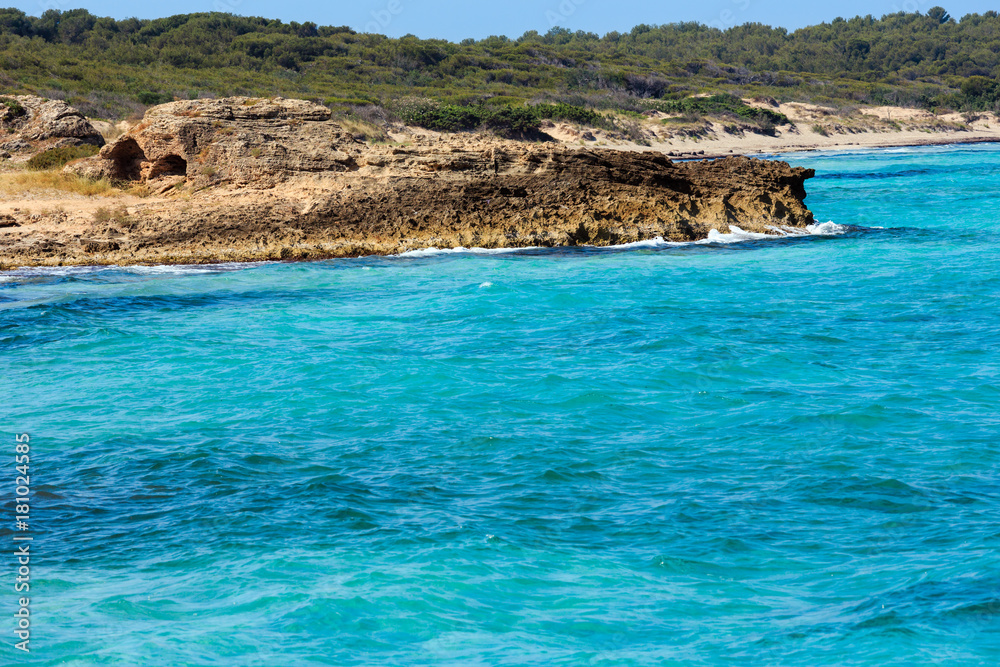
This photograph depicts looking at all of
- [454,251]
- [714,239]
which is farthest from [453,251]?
[714,239]

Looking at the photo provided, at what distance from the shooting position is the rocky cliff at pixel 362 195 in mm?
18766

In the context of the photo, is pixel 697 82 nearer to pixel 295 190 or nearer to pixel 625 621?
pixel 295 190

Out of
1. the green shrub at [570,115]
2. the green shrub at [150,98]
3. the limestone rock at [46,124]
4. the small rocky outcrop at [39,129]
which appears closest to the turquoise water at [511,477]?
the small rocky outcrop at [39,129]

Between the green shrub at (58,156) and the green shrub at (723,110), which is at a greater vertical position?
the green shrub at (723,110)

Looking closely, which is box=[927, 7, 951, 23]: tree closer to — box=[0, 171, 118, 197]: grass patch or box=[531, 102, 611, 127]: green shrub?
box=[531, 102, 611, 127]: green shrub

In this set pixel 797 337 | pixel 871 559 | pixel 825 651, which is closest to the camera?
pixel 825 651

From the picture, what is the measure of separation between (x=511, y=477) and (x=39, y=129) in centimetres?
2271

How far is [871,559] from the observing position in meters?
6.04

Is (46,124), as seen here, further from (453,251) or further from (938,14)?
(938,14)

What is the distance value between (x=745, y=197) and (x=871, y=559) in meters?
16.2

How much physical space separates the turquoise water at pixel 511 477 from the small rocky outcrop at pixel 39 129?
38.7 ft

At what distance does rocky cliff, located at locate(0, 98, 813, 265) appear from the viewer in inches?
739

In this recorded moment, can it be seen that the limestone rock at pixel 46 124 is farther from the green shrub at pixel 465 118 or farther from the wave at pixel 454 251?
the green shrub at pixel 465 118

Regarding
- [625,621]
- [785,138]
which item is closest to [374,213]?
[625,621]
